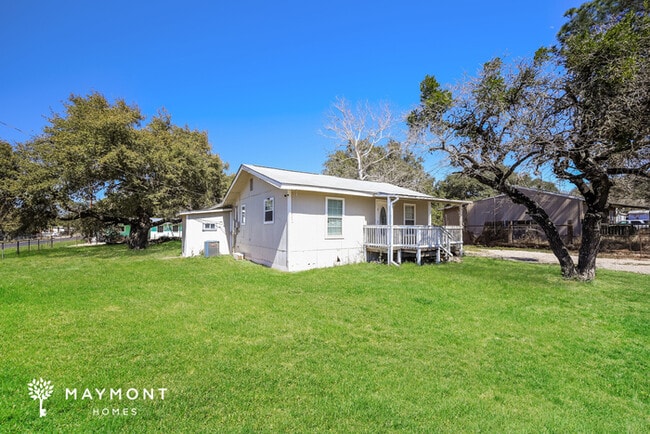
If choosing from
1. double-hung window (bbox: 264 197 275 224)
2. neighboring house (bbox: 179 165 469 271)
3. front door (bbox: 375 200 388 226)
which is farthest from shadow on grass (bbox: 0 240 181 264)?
front door (bbox: 375 200 388 226)

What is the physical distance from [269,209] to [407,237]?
17.7 feet

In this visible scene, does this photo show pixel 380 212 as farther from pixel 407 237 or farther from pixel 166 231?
pixel 166 231

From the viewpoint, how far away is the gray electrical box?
14.7 metres

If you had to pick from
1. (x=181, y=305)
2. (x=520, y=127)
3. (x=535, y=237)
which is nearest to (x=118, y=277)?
(x=181, y=305)

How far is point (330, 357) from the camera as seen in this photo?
12.8 feet

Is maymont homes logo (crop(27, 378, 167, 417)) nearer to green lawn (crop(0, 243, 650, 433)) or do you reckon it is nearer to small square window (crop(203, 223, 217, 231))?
green lawn (crop(0, 243, 650, 433))

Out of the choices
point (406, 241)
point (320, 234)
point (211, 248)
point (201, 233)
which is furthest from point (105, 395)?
point (201, 233)

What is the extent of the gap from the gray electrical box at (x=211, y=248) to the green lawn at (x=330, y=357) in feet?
23.2

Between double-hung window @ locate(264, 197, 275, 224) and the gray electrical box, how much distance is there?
430cm

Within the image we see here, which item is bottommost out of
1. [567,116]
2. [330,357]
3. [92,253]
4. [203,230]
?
[330,357]

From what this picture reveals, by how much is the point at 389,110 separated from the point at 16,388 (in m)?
26.8

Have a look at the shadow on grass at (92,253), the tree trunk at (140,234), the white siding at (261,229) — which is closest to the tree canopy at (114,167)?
the tree trunk at (140,234)

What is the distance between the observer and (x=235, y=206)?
1602cm

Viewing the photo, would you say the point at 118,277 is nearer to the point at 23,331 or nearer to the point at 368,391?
the point at 23,331
